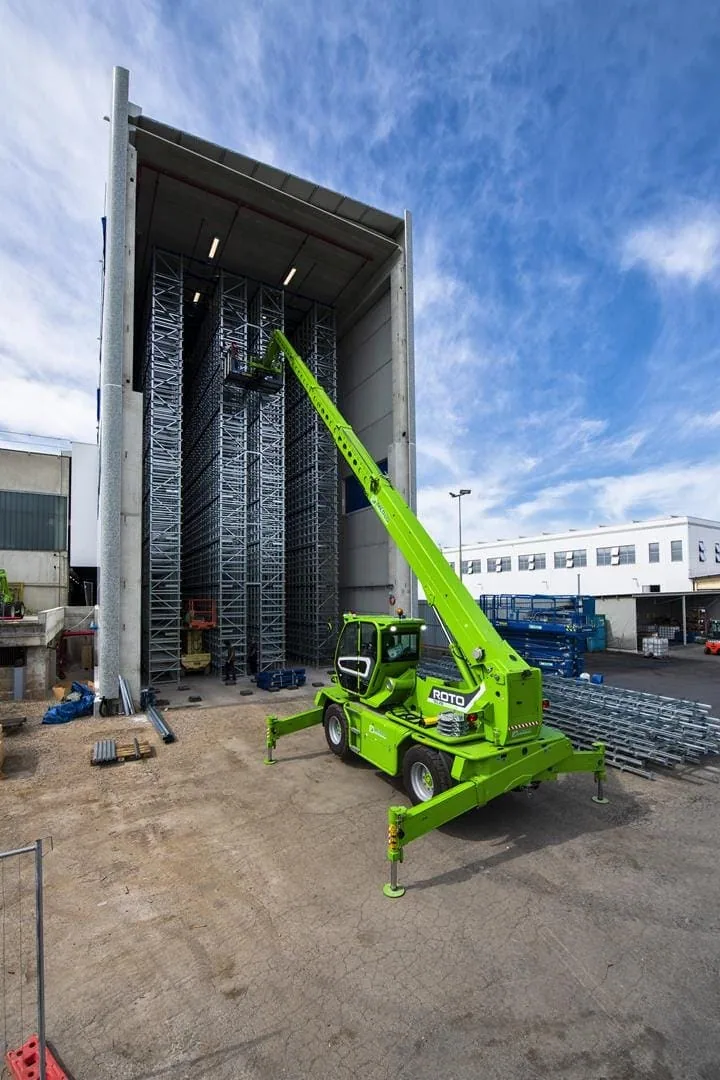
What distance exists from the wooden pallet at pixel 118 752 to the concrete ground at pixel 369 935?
1125 mm

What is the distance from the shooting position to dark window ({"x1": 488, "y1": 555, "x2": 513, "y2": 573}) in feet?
174

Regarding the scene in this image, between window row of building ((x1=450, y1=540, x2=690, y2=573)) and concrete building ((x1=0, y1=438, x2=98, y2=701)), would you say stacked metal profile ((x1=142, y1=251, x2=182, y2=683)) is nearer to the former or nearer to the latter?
concrete building ((x1=0, y1=438, x2=98, y2=701))

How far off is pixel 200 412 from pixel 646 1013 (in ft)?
79.7

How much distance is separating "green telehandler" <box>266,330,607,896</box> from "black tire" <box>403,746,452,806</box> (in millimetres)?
14

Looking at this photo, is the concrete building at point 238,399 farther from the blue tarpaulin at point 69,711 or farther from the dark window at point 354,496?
the blue tarpaulin at point 69,711

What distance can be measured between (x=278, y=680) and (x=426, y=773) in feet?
35.1

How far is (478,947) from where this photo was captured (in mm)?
4582

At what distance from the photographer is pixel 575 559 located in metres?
46.7

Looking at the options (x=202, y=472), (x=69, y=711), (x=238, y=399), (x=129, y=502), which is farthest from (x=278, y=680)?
(x=238, y=399)

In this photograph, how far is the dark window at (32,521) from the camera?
2619cm

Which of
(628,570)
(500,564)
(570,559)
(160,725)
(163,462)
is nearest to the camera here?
(160,725)

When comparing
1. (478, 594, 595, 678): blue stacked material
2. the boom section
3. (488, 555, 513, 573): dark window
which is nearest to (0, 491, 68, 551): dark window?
(478, 594, 595, 678): blue stacked material

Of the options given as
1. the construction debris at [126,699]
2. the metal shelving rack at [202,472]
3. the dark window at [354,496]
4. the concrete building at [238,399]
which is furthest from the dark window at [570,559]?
the construction debris at [126,699]

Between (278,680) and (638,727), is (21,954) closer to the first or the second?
(638,727)
